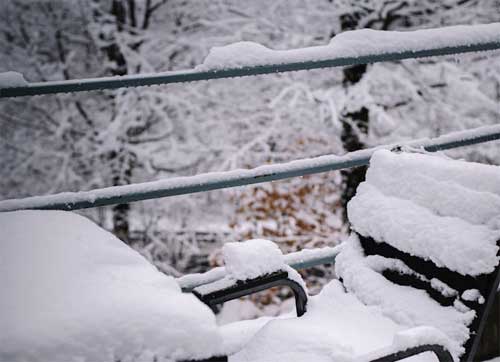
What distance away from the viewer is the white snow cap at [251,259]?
127 cm

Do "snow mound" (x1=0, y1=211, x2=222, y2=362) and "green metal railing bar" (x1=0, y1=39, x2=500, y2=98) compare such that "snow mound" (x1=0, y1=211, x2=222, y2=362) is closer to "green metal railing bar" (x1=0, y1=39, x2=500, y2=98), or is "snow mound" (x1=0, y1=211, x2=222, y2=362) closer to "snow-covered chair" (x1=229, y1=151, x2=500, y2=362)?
"snow-covered chair" (x1=229, y1=151, x2=500, y2=362)

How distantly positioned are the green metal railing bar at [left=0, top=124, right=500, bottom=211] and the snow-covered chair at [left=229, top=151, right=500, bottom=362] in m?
0.25

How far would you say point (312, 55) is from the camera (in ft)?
6.02

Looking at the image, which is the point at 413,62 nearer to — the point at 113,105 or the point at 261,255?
the point at 113,105

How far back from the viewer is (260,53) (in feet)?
5.78

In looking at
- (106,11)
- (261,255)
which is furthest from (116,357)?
(106,11)

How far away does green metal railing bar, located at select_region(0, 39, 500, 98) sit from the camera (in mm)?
1553

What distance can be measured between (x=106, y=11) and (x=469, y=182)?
7.82 meters

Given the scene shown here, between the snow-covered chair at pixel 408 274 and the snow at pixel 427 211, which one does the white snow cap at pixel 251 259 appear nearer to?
the snow-covered chair at pixel 408 274

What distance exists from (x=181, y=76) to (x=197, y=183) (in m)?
0.39

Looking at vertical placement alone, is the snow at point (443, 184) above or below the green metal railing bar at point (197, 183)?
above

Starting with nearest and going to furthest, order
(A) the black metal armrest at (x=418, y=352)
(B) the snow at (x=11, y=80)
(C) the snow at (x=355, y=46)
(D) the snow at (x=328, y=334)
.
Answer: (A) the black metal armrest at (x=418, y=352) → (D) the snow at (x=328, y=334) → (B) the snow at (x=11, y=80) → (C) the snow at (x=355, y=46)

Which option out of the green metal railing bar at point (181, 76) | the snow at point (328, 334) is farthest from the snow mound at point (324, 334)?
the green metal railing bar at point (181, 76)

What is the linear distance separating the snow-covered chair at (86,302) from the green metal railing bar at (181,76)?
1.72ft
